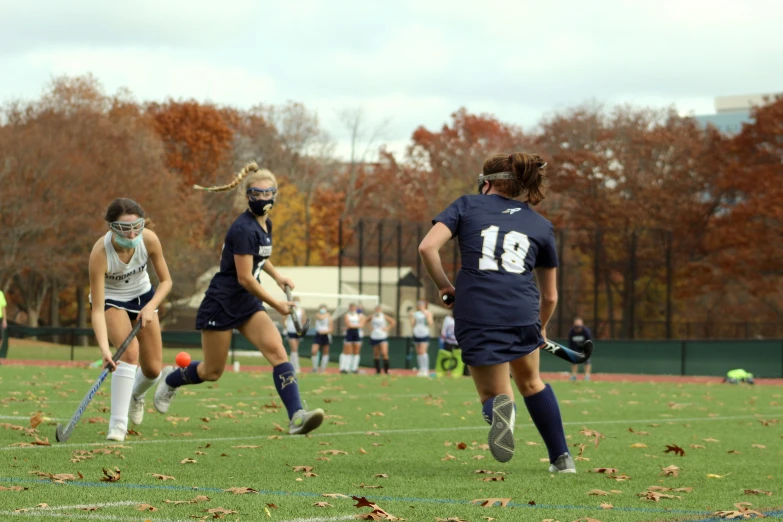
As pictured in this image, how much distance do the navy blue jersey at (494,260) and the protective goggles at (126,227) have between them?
2.84m

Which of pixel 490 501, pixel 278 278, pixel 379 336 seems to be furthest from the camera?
pixel 379 336

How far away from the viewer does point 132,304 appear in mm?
9844

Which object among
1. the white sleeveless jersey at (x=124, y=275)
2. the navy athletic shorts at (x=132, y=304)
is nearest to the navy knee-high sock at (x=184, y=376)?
the navy athletic shorts at (x=132, y=304)

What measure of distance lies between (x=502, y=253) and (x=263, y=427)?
15.4ft

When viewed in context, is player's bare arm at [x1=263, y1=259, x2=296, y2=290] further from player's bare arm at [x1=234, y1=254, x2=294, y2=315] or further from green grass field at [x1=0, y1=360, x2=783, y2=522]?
green grass field at [x1=0, y1=360, x2=783, y2=522]

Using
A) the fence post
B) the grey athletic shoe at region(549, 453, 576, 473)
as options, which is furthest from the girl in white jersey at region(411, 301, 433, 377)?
the grey athletic shoe at region(549, 453, 576, 473)

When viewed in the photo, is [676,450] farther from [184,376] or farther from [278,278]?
[184,376]

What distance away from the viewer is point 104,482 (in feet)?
22.8

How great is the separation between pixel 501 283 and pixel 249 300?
129 inches

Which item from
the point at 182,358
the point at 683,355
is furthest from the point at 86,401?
Result: the point at 683,355

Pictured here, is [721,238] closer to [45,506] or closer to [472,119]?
[472,119]

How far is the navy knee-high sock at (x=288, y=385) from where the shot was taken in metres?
10.1

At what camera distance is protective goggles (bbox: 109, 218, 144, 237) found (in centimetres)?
928

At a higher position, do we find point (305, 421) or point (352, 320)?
point (305, 421)
